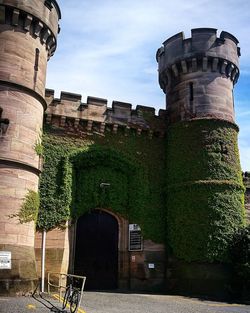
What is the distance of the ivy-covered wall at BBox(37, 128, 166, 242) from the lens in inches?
713

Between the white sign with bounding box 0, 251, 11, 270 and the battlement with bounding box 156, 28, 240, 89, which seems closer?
the white sign with bounding box 0, 251, 11, 270

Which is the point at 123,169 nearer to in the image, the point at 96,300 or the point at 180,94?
the point at 180,94

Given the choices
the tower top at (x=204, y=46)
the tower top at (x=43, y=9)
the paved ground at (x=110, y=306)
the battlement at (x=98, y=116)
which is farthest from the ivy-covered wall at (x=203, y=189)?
the tower top at (x=43, y=9)

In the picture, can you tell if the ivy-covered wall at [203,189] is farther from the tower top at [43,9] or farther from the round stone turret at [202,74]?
the tower top at [43,9]

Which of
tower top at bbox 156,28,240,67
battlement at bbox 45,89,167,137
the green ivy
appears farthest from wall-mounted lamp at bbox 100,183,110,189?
tower top at bbox 156,28,240,67

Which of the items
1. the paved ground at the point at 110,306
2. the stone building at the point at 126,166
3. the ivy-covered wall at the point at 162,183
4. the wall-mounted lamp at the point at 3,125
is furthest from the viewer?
the ivy-covered wall at the point at 162,183

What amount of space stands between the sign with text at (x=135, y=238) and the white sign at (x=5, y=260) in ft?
23.0

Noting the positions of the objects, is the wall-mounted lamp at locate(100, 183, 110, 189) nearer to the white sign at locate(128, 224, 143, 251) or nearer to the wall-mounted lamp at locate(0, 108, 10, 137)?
the white sign at locate(128, 224, 143, 251)

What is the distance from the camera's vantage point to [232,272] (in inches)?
701

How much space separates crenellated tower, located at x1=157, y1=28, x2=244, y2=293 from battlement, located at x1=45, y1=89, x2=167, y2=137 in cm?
125

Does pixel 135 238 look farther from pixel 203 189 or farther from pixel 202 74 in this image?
pixel 202 74

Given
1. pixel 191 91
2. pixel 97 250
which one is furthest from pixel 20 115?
pixel 191 91

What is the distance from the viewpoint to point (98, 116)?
792 inches

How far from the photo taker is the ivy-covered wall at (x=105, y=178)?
18109 mm
